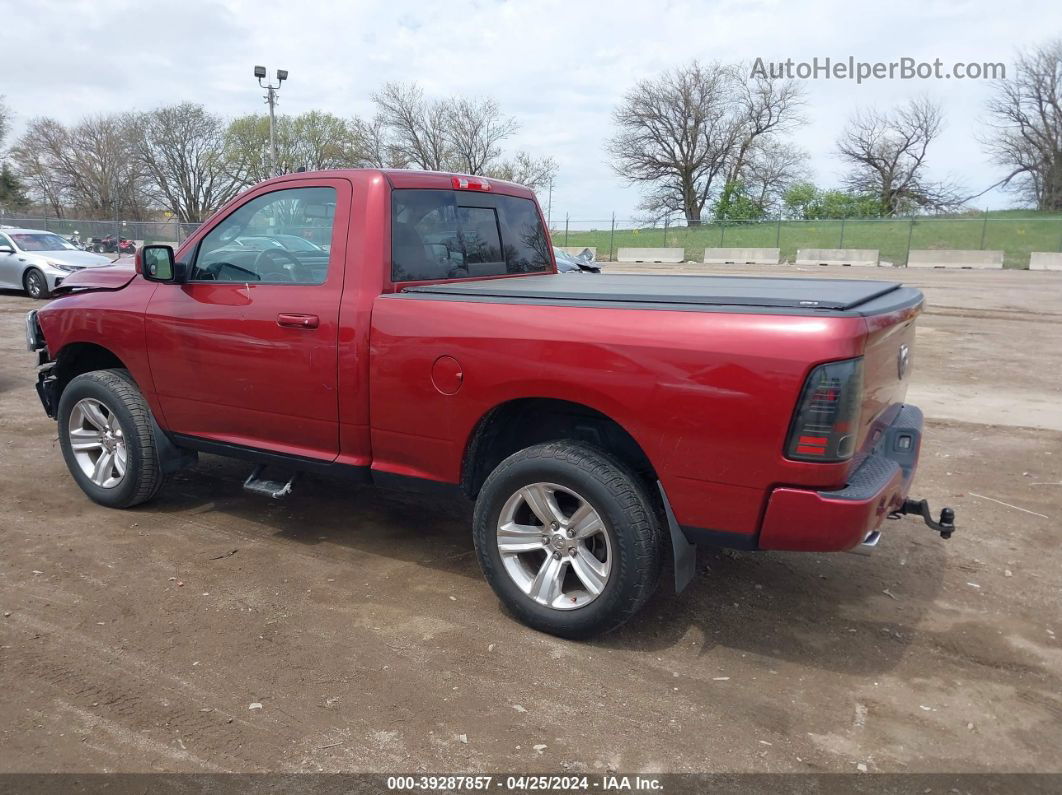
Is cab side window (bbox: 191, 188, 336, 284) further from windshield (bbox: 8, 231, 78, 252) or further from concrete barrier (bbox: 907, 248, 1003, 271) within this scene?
concrete barrier (bbox: 907, 248, 1003, 271)

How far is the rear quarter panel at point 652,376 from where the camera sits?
2824 mm

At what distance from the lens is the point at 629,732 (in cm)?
286

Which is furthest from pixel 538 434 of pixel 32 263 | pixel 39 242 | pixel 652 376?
pixel 39 242

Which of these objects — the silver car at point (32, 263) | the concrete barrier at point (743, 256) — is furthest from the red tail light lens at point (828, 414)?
the concrete barrier at point (743, 256)

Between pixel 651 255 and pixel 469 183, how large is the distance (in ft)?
134

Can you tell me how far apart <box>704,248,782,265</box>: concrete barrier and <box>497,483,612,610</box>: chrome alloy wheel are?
40.1 meters

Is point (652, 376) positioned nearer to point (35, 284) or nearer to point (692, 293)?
point (692, 293)

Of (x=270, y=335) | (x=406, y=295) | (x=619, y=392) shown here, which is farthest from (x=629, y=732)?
(x=270, y=335)

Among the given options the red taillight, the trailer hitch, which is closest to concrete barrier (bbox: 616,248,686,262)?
the red taillight

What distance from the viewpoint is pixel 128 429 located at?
4.71 meters

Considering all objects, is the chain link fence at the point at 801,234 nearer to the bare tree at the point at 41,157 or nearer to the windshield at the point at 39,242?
the windshield at the point at 39,242

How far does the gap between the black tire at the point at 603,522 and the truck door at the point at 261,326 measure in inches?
37.9

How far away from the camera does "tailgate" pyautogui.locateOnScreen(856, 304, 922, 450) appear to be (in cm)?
291

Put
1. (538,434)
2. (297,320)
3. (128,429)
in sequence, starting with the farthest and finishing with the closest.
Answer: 1. (128,429)
2. (297,320)
3. (538,434)
